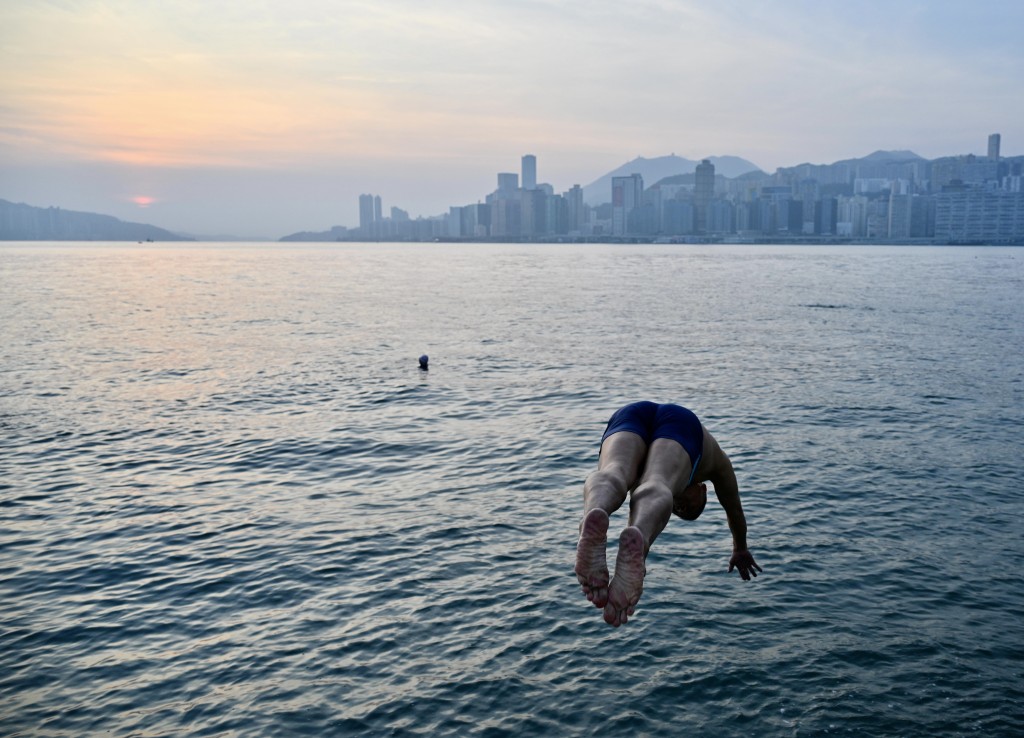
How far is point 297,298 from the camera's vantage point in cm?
9350

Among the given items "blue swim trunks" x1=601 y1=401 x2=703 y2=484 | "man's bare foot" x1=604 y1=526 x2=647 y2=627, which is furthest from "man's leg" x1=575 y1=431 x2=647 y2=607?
"blue swim trunks" x1=601 y1=401 x2=703 y2=484

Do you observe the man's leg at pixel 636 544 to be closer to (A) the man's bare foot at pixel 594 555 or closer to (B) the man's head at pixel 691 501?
(A) the man's bare foot at pixel 594 555

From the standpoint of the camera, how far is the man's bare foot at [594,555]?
7473mm

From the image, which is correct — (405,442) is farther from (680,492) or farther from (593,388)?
(680,492)

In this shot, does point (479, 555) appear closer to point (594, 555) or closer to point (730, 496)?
point (730, 496)

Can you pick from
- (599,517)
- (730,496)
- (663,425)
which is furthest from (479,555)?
(599,517)

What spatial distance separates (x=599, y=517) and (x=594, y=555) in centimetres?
37

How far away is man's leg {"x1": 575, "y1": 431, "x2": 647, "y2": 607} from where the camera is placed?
7.49 m

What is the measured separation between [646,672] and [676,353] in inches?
1476

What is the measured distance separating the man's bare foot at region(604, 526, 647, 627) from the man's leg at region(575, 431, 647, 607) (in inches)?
4.7

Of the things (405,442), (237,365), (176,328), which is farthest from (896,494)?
(176,328)

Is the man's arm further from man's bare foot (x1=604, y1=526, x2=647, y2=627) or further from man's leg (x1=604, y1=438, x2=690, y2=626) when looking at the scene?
man's bare foot (x1=604, y1=526, x2=647, y2=627)

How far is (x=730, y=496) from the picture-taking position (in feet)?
32.2

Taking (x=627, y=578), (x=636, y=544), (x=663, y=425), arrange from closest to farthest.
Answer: (x=636, y=544) → (x=627, y=578) → (x=663, y=425)
